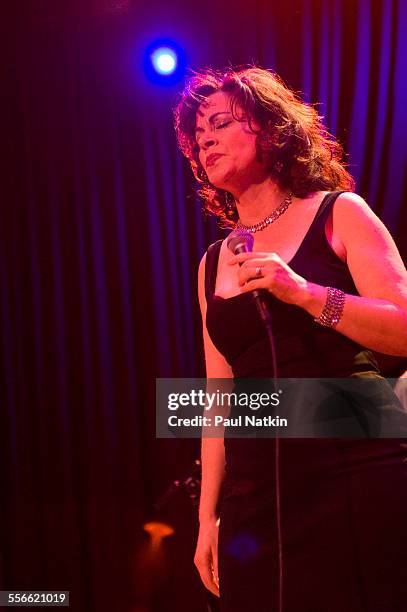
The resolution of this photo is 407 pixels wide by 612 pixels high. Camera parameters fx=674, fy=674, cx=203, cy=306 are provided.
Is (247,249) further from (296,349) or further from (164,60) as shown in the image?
(164,60)

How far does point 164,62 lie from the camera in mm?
3129

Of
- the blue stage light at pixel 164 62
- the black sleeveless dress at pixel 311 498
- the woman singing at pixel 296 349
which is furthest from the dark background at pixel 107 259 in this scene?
the black sleeveless dress at pixel 311 498

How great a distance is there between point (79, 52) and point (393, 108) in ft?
4.99

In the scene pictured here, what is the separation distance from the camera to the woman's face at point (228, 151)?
1.65 m

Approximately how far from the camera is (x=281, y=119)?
172 centimetres

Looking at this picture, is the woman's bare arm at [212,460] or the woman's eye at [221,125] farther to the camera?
the woman's eye at [221,125]

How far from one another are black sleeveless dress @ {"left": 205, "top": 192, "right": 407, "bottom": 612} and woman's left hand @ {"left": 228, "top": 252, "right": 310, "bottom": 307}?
17cm

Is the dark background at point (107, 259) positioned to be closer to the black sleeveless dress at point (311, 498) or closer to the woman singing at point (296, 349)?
the woman singing at point (296, 349)

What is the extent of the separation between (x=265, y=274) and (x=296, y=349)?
237 millimetres

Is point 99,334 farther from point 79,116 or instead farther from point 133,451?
point 79,116

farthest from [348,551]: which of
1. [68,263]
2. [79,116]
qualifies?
[79,116]

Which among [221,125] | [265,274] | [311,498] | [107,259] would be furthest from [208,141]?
[107,259]

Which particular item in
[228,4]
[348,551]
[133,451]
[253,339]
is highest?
[228,4]

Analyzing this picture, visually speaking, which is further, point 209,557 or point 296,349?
point 209,557
